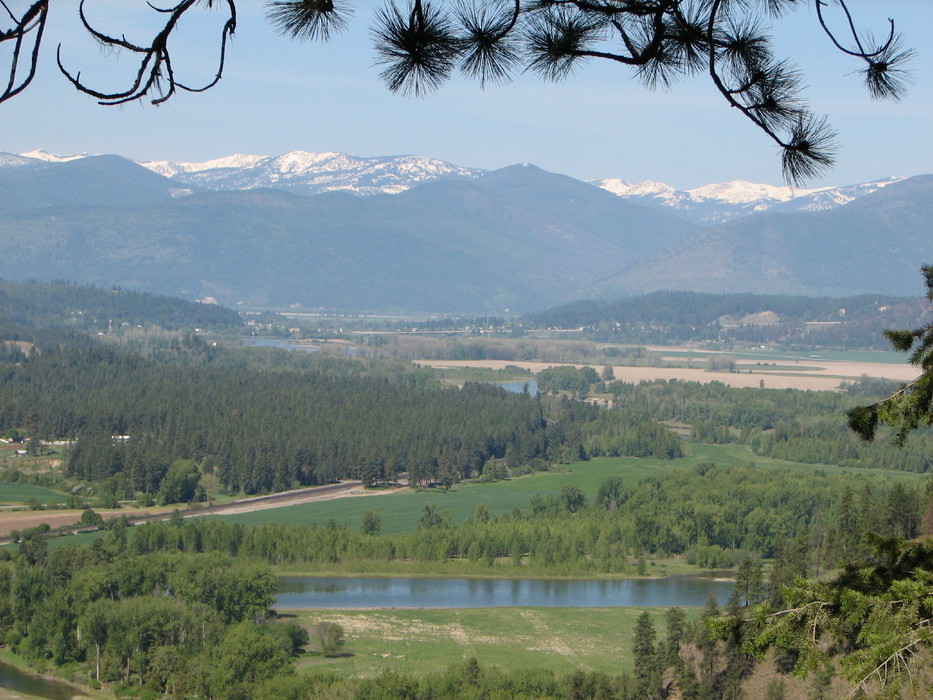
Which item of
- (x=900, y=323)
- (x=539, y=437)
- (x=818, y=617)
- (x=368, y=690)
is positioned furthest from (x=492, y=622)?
(x=900, y=323)

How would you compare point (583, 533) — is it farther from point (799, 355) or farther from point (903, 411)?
point (799, 355)

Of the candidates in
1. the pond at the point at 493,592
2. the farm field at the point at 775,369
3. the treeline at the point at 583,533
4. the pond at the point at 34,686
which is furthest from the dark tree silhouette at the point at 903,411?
the farm field at the point at 775,369

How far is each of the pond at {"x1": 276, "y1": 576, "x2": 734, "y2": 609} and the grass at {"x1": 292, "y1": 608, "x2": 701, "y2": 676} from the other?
1595 millimetres

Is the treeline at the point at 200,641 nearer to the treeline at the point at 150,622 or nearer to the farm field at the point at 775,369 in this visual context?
the treeline at the point at 150,622

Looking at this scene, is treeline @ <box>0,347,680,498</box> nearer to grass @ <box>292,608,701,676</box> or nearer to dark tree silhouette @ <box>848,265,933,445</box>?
grass @ <box>292,608,701,676</box>

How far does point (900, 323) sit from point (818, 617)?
187 m

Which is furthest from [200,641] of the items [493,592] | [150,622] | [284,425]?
[284,425]

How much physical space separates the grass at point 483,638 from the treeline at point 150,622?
83.7 inches

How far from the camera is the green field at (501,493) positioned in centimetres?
6372

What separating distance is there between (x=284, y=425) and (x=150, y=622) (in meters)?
52.4

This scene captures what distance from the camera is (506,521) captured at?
60.2m

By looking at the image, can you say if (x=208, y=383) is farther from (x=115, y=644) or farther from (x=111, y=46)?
(x=111, y=46)

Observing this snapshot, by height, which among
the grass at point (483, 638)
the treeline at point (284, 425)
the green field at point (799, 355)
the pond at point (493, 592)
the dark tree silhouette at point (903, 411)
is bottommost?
the pond at point (493, 592)

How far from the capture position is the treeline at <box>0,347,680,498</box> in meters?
78.9
